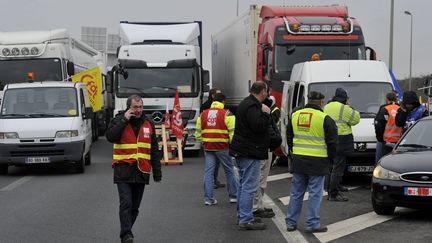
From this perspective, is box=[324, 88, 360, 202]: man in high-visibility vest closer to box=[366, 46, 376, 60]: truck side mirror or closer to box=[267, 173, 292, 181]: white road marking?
box=[267, 173, 292, 181]: white road marking

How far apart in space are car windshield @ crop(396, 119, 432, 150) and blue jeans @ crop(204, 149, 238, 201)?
250cm

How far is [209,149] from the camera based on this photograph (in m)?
11.9

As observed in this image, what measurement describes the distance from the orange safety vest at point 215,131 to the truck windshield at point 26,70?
37.9ft

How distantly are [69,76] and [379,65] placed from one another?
10.5 meters

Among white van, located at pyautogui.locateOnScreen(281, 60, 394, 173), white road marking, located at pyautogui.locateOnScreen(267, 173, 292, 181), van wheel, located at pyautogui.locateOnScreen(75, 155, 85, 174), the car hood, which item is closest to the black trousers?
the car hood

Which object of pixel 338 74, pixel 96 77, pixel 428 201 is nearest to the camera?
pixel 428 201

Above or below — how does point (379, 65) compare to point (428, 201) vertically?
above

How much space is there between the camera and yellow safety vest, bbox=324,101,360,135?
41.0 feet

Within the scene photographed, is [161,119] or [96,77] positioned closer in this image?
[161,119]

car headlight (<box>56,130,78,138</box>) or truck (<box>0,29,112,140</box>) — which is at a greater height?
truck (<box>0,29,112,140</box>)

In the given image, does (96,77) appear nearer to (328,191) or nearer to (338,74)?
(338,74)

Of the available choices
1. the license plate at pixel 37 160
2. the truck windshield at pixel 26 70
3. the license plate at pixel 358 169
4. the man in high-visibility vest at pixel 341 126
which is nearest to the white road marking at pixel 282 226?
the man in high-visibility vest at pixel 341 126

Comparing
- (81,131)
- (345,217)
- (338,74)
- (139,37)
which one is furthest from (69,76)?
(345,217)

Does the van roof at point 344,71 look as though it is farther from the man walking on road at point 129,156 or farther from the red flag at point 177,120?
the man walking on road at point 129,156
